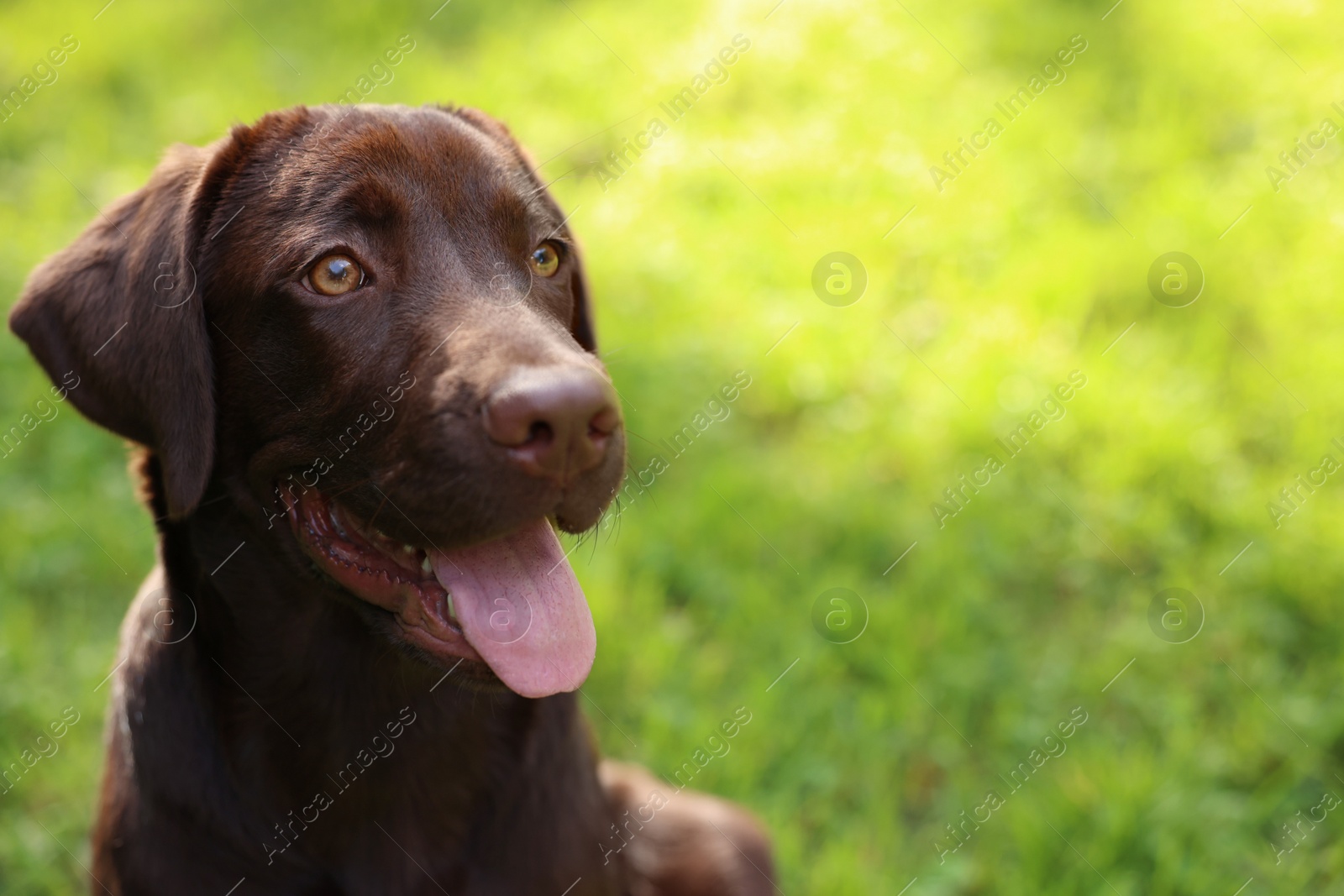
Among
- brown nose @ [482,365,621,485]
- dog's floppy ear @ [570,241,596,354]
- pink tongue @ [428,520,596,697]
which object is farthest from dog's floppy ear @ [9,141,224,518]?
dog's floppy ear @ [570,241,596,354]

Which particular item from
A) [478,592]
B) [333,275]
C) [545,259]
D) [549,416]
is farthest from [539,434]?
[545,259]

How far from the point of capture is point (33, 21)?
7.41 metres

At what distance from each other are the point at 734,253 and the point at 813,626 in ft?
7.43

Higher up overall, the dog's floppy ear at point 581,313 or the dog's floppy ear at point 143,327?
the dog's floppy ear at point 143,327

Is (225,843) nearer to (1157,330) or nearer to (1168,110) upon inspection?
(1157,330)

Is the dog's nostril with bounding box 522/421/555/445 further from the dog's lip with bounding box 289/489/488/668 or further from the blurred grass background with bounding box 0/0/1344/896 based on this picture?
the blurred grass background with bounding box 0/0/1344/896

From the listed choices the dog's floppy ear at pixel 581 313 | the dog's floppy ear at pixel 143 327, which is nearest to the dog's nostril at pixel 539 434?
the dog's floppy ear at pixel 143 327

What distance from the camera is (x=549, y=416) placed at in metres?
1.97

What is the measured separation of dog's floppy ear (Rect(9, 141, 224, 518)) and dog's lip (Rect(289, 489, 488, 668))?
241 mm

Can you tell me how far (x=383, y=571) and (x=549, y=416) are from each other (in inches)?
23.1

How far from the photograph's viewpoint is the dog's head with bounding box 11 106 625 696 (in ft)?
7.03

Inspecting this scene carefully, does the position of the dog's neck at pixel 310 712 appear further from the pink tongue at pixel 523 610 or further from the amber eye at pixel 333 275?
the amber eye at pixel 333 275

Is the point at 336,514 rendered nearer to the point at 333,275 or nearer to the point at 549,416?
the point at 333,275

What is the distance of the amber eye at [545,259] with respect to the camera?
258 cm
